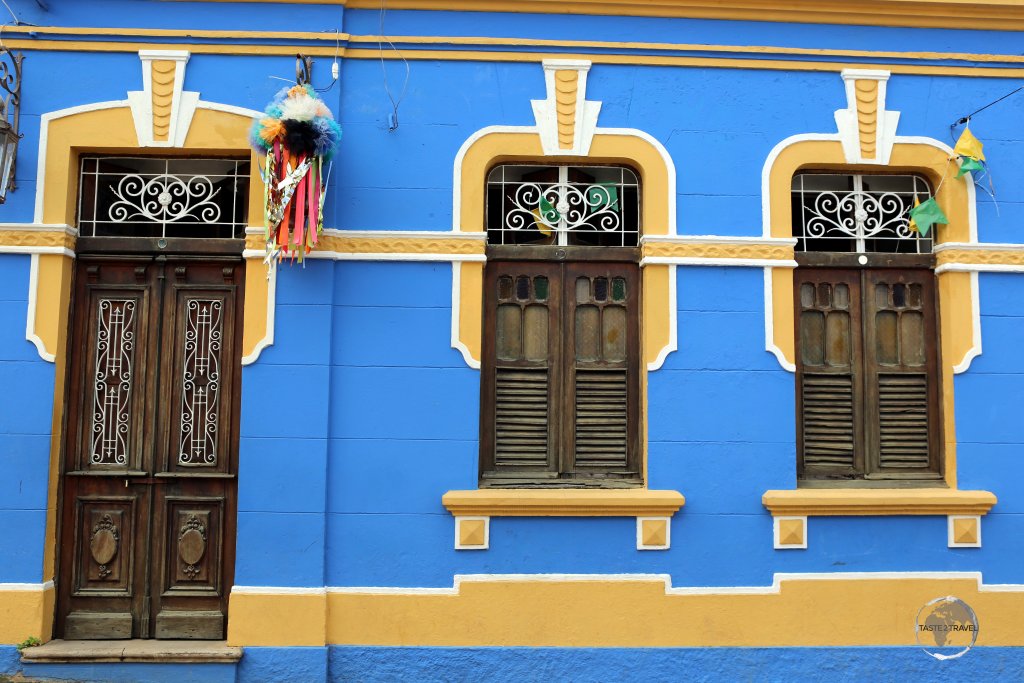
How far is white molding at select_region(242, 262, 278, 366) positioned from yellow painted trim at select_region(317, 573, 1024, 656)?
166 cm

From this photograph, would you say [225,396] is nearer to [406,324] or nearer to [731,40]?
[406,324]

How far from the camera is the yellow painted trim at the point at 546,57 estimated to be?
6000 mm

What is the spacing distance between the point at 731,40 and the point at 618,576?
3773 millimetres

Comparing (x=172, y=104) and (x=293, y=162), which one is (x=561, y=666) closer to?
(x=293, y=162)

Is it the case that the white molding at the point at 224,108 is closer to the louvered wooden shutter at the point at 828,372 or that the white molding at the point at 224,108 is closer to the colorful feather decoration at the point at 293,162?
the colorful feather decoration at the point at 293,162

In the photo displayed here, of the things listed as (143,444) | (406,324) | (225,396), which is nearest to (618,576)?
(406,324)

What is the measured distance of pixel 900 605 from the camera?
5945 mm

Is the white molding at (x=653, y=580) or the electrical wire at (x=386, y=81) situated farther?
the electrical wire at (x=386, y=81)

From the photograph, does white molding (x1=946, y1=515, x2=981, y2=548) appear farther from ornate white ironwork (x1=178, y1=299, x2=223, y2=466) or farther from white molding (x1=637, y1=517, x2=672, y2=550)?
ornate white ironwork (x1=178, y1=299, x2=223, y2=466)

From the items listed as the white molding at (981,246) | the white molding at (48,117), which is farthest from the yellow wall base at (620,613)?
the white molding at (48,117)

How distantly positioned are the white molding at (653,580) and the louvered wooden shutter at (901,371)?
0.71m

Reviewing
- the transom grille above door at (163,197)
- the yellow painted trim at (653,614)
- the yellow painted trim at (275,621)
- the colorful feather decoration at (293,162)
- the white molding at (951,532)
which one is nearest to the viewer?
the colorful feather decoration at (293,162)

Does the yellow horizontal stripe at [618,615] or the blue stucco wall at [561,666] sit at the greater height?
the yellow horizontal stripe at [618,615]

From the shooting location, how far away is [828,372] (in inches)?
246
